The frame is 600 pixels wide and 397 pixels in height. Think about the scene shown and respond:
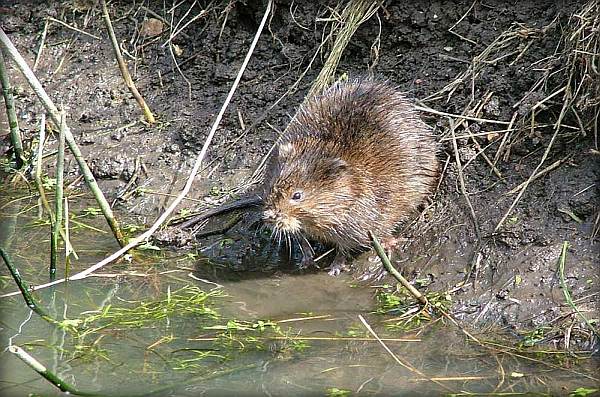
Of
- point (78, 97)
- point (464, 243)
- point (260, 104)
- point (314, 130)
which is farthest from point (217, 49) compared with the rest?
point (464, 243)

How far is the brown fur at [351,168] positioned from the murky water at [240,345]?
334 millimetres

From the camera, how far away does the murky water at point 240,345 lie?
13.1 feet

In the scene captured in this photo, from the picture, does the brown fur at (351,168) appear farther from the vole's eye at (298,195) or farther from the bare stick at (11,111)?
the bare stick at (11,111)

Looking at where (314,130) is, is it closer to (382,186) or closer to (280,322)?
(382,186)

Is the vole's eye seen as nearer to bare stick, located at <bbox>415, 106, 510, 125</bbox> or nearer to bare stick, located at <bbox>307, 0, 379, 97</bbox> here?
bare stick, located at <bbox>415, 106, 510, 125</bbox>

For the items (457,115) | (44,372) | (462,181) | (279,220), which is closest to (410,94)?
(457,115)

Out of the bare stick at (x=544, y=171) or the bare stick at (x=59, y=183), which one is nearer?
the bare stick at (x=59, y=183)

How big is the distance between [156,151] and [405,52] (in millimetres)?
A: 1817

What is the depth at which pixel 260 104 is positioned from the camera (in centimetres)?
639

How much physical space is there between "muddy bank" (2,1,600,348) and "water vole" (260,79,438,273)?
178 millimetres

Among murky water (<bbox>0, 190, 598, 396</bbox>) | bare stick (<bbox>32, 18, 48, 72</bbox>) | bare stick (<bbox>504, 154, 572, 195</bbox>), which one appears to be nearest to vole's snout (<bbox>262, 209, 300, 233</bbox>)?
murky water (<bbox>0, 190, 598, 396</bbox>)

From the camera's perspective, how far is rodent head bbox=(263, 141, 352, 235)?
5137 mm

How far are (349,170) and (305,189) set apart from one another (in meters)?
0.29

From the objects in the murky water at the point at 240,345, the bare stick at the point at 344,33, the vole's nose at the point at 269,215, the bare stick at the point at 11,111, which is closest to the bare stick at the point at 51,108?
the bare stick at the point at 11,111
